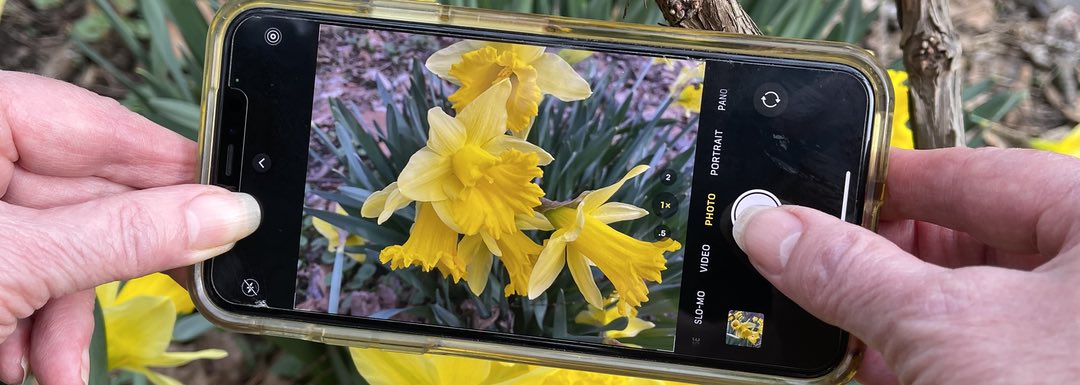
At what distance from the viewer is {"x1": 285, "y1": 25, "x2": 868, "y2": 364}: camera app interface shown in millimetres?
649

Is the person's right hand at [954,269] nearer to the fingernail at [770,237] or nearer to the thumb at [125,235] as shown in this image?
the fingernail at [770,237]

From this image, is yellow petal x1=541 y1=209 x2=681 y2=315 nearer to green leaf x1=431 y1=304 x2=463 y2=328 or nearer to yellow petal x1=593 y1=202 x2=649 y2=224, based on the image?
yellow petal x1=593 y1=202 x2=649 y2=224

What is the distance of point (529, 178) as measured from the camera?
64 centimetres

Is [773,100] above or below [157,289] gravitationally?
above

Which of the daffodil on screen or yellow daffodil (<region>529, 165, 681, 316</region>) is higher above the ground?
yellow daffodil (<region>529, 165, 681, 316</region>)

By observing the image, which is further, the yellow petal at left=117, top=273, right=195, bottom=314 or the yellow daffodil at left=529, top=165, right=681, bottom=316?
the yellow petal at left=117, top=273, right=195, bottom=314

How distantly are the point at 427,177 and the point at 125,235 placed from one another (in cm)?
24

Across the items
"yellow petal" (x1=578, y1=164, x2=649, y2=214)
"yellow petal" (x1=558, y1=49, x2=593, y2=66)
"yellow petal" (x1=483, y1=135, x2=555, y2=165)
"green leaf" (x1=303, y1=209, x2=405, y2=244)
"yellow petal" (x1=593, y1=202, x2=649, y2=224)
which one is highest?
"yellow petal" (x1=558, y1=49, x2=593, y2=66)

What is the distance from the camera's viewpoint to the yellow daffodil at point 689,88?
66 cm

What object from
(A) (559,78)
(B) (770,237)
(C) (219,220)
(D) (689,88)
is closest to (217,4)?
(C) (219,220)

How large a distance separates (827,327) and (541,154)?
0.30 meters

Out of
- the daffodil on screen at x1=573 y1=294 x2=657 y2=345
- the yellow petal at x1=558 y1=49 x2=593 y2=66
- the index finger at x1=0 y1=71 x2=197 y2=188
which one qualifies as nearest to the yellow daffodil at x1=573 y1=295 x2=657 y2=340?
the daffodil on screen at x1=573 y1=294 x2=657 y2=345

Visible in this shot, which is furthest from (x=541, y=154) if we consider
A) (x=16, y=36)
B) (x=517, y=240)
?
(x=16, y=36)

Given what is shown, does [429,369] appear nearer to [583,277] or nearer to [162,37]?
[583,277]
